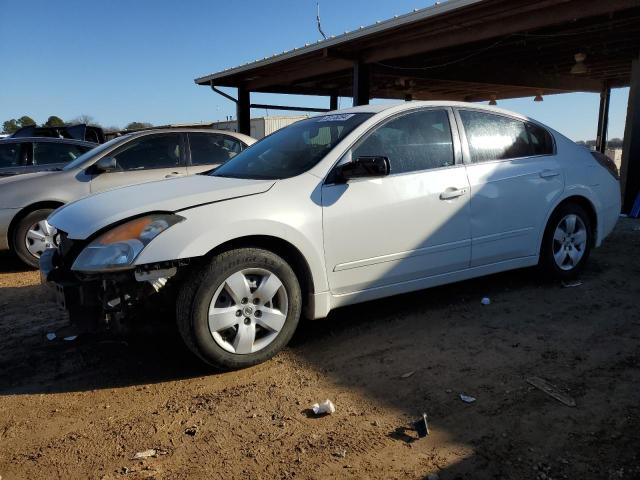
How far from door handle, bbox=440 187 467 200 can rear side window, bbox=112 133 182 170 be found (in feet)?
12.9

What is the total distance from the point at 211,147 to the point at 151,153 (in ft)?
2.59

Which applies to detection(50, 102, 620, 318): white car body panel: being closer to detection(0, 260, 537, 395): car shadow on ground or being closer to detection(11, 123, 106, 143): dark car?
detection(0, 260, 537, 395): car shadow on ground

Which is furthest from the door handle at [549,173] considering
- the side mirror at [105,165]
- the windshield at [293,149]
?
the side mirror at [105,165]

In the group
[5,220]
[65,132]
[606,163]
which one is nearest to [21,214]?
[5,220]

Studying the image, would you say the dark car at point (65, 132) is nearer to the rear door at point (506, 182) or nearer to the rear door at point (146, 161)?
the rear door at point (146, 161)

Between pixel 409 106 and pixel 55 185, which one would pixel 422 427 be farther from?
pixel 55 185

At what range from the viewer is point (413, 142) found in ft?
13.0

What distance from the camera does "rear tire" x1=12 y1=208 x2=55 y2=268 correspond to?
5.87 m

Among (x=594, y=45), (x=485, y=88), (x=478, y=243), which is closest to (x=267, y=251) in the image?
(x=478, y=243)

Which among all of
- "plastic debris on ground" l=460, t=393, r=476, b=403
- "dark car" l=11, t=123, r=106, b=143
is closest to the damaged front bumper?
"plastic debris on ground" l=460, t=393, r=476, b=403

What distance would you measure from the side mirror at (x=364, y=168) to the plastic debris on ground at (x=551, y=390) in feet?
5.09

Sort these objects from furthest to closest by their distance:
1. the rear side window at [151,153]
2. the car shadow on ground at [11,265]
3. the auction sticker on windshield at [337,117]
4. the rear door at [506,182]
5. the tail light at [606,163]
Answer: the rear side window at [151,153] < the car shadow on ground at [11,265] < the tail light at [606,163] < the rear door at [506,182] < the auction sticker on windshield at [337,117]

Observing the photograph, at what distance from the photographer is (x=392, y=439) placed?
8.14 feet

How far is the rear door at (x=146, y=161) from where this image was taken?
20.5 ft
